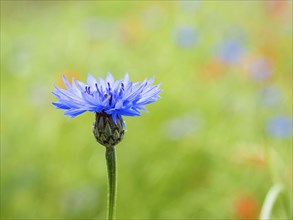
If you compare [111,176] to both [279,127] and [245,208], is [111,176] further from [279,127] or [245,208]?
[279,127]

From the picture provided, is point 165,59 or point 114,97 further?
point 165,59

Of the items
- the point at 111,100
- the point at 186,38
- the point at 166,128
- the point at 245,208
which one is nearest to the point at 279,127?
the point at 166,128

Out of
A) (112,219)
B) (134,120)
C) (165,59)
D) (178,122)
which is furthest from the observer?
(165,59)

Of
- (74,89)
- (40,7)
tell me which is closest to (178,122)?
(74,89)

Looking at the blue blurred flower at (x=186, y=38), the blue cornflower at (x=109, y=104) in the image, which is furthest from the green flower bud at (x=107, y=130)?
the blue blurred flower at (x=186, y=38)

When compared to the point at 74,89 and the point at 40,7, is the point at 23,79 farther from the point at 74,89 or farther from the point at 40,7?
the point at 40,7

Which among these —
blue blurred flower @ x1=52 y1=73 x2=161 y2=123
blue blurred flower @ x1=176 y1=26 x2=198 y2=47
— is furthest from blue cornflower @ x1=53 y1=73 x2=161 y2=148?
blue blurred flower @ x1=176 y1=26 x2=198 y2=47

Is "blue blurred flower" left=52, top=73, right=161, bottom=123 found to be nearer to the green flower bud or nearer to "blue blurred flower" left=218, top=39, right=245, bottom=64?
the green flower bud

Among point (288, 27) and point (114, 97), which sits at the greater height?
point (288, 27)
